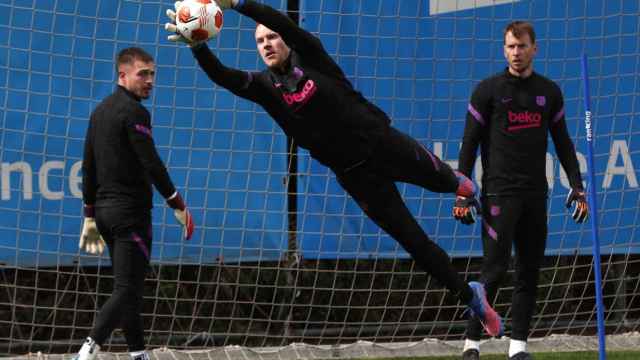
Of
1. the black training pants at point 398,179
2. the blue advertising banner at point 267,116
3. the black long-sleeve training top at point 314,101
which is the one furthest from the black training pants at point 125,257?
the blue advertising banner at point 267,116

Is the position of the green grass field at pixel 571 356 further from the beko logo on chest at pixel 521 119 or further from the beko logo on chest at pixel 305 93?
the beko logo on chest at pixel 305 93

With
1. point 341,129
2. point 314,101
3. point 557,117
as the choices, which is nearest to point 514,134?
point 557,117

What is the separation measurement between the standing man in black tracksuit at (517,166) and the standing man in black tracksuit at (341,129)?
2.03ft

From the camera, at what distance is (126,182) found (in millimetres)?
6629

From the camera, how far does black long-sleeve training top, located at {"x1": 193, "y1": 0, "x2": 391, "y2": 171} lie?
619cm

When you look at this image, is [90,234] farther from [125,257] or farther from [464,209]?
[464,209]

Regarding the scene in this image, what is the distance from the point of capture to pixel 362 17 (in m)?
8.52

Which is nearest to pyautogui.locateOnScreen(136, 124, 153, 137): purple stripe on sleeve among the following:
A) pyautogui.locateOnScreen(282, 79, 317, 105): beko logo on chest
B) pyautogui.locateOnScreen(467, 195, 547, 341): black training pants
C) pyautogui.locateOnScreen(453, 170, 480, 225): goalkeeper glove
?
pyautogui.locateOnScreen(282, 79, 317, 105): beko logo on chest

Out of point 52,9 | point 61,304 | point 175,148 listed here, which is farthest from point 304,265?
point 52,9

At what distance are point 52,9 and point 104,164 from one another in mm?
1935

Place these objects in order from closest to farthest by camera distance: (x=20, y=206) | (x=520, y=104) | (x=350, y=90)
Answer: (x=350, y=90)
(x=520, y=104)
(x=20, y=206)

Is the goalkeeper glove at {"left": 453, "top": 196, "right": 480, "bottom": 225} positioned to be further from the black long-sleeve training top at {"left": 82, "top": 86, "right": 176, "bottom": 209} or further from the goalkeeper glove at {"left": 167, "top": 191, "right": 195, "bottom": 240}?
the black long-sleeve training top at {"left": 82, "top": 86, "right": 176, "bottom": 209}

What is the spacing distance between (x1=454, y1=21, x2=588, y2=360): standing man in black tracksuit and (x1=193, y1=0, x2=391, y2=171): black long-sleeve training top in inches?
40.3

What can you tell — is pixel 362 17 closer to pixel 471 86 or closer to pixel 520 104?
pixel 471 86
